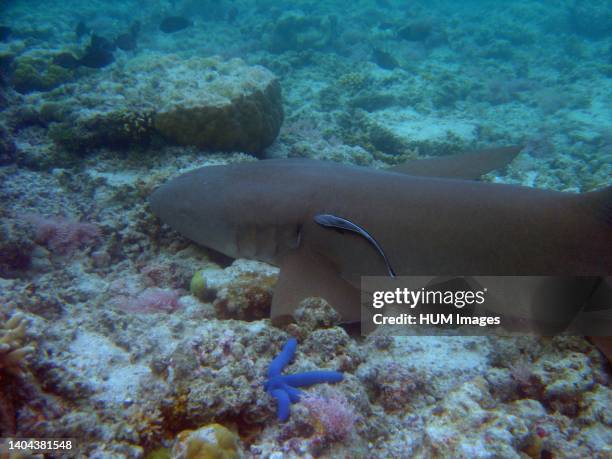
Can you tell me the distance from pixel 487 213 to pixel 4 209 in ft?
16.4

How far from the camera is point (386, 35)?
904 inches

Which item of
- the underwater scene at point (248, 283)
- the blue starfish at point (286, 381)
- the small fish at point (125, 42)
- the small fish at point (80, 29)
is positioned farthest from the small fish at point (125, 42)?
the blue starfish at point (286, 381)

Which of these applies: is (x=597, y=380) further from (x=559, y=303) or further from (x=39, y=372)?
(x=39, y=372)

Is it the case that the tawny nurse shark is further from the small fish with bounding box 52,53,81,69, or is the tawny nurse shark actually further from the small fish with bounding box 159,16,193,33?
the small fish with bounding box 159,16,193,33

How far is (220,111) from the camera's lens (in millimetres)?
5402

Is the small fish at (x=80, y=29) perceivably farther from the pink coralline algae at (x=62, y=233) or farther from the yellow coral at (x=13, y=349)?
the yellow coral at (x=13, y=349)

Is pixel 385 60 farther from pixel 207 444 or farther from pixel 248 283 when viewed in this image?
pixel 207 444

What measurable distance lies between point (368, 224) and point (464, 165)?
2258 mm

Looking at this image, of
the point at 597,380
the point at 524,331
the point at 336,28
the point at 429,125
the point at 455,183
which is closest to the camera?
the point at 597,380

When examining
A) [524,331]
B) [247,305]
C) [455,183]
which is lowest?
[524,331]

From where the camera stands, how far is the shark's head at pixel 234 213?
11.0 ft

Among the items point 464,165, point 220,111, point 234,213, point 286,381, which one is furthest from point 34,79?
point 286,381

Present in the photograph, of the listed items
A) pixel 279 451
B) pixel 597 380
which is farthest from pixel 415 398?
pixel 597 380

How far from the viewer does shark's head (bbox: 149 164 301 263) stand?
335 centimetres
